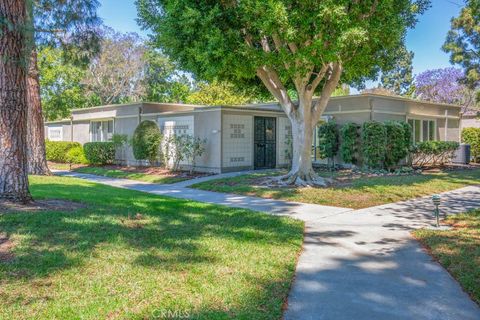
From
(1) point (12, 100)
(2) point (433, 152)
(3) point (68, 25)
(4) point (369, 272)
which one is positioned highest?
(3) point (68, 25)

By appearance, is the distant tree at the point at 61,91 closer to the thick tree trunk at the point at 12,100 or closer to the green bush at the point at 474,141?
the thick tree trunk at the point at 12,100

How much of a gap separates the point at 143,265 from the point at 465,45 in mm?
26771

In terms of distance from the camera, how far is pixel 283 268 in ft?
15.4

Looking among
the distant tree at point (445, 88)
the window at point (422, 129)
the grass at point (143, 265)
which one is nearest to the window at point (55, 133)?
the window at point (422, 129)

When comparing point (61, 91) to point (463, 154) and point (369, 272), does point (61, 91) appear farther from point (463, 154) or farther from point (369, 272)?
point (369, 272)

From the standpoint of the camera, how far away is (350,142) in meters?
16.3

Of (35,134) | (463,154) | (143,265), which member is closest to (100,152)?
(35,134)

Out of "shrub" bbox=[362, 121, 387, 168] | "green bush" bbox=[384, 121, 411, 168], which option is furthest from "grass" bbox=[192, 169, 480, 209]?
"green bush" bbox=[384, 121, 411, 168]

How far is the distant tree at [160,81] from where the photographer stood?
115ft

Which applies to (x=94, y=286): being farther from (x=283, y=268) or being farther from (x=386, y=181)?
(x=386, y=181)

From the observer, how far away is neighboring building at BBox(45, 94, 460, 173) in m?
15.9

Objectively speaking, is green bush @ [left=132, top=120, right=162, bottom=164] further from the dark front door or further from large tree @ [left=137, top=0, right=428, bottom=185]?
large tree @ [left=137, top=0, right=428, bottom=185]

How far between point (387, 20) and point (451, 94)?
110ft

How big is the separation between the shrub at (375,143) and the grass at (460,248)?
7781 mm
